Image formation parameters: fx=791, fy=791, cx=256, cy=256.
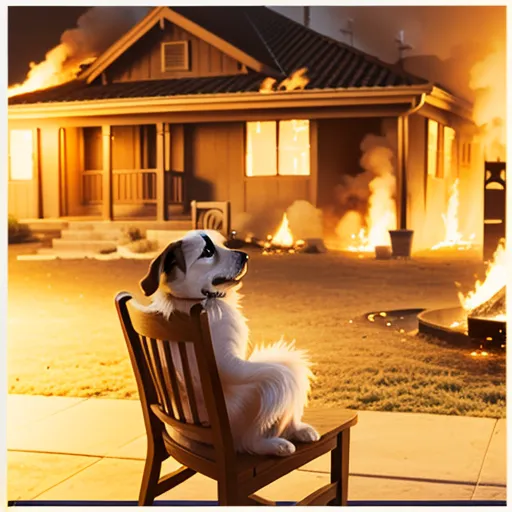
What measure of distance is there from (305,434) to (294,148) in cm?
419

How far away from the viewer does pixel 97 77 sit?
6.72m

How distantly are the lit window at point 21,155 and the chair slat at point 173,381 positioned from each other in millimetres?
4318

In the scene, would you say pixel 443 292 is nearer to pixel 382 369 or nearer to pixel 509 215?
pixel 382 369

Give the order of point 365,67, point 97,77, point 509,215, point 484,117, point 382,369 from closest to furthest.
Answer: point 509,215 → point 484,117 → point 382,369 → point 365,67 → point 97,77

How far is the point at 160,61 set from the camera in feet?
21.2

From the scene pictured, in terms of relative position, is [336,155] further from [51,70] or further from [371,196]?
[51,70]

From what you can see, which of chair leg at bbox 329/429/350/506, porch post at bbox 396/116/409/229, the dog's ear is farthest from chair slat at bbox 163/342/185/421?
porch post at bbox 396/116/409/229

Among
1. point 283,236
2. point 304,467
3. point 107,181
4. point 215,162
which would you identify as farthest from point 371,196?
point 304,467

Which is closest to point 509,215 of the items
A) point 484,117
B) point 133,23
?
point 484,117

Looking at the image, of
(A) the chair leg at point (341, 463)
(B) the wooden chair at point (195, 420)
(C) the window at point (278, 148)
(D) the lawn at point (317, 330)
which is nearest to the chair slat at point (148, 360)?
(B) the wooden chair at point (195, 420)

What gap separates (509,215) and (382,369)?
1778 millimetres

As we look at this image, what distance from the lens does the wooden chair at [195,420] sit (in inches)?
90.6

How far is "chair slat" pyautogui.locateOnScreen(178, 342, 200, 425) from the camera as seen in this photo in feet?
7.69

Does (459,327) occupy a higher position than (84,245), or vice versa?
(84,245)
